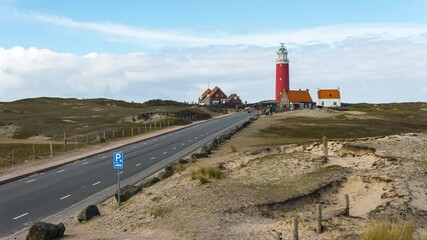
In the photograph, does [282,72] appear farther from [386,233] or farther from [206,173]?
[386,233]

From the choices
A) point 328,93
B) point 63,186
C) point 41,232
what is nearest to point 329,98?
point 328,93

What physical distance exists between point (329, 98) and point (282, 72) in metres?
24.1

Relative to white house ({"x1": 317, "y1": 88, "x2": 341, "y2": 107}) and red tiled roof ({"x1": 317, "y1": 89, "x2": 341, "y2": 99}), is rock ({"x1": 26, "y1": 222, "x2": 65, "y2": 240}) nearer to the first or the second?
white house ({"x1": 317, "y1": 88, "x2": 341, "y2": 107})

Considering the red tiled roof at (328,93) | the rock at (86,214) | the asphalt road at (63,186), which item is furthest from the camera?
the red tiled roof at (328,93)

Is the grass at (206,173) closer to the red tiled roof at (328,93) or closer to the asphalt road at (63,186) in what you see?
the asphalt road at (63,186)

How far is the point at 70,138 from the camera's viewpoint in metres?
64.0

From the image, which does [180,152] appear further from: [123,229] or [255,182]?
[123,229]

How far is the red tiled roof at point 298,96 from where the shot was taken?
5497 inches

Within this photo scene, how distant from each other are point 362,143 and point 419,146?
11.0ft

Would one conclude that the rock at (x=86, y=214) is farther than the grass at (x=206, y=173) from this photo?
No

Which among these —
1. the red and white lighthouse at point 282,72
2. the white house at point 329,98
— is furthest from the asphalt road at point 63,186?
the white house at point 329,98

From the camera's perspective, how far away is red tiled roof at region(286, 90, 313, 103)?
140 m

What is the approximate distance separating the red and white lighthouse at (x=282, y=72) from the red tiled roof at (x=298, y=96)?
2415mm

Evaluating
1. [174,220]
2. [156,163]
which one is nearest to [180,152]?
[156,163]
